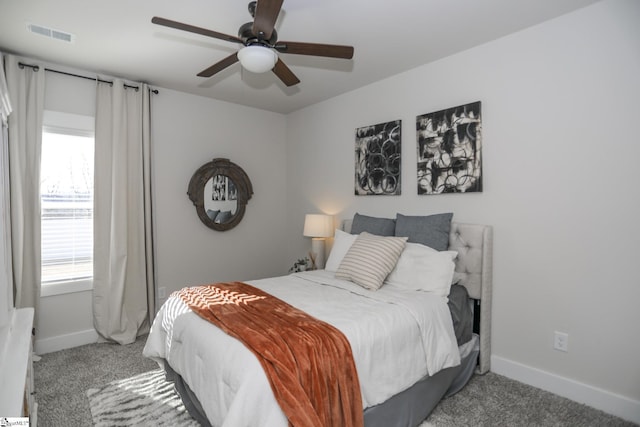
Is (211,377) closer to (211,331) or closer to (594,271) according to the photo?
(211,331)

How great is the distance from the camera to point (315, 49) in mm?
2025

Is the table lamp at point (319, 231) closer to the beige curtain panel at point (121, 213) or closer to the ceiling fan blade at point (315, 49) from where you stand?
the beige curtain panel at point (121, 213)

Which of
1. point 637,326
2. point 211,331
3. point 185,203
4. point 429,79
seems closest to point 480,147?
point 429,79

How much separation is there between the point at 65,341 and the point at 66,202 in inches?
51.0

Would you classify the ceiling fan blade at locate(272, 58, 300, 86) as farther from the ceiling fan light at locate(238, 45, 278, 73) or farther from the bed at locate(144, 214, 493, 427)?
the bed at locate(144, 214, 493, 427)

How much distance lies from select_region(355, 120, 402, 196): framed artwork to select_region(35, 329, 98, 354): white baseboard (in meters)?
3.01

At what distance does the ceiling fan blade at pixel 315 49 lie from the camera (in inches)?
78.3

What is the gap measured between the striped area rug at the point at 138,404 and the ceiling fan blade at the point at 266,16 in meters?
2.30

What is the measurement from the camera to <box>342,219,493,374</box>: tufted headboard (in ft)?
8.32

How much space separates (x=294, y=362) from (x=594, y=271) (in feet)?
6.58

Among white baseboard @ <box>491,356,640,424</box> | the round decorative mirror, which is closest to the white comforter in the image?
white baseboard @ <box>491,356,640,424</box>

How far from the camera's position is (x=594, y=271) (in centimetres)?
214

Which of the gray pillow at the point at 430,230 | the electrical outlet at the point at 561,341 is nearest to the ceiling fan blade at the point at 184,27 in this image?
the gray pillow at the point at 430,230

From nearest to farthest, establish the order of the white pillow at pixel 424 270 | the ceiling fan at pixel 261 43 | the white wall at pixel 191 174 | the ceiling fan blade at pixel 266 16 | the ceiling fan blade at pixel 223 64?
the ceiling fan blade at pixel 266 16
the ceiling fan at pixel 261 43
the ceiling fan blade at pixel 223 64
the white pillow at pixel 424 270
the white wall at pixel 191 174
